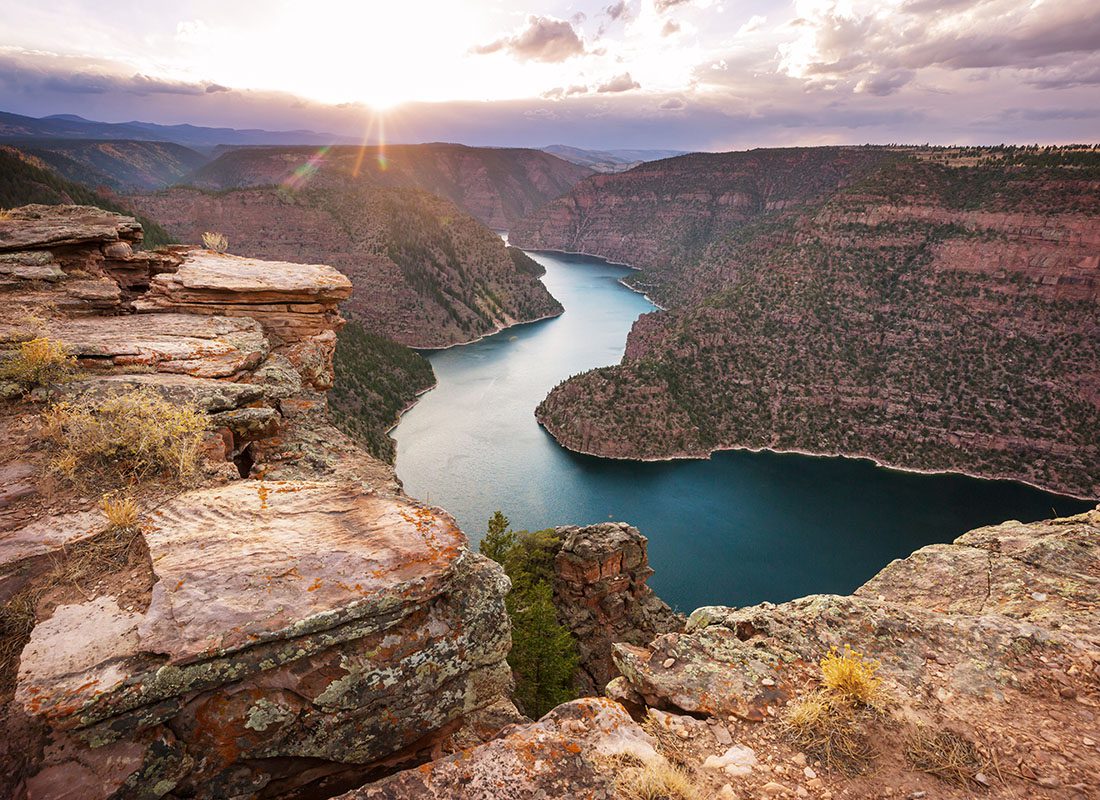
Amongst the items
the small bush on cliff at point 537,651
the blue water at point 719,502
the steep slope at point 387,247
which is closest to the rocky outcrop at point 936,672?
the small bush on cliff at point 537,651

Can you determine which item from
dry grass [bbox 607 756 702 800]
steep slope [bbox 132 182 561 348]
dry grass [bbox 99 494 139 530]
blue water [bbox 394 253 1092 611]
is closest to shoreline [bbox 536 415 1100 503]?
blue water [bbox 394 253 1092 611]

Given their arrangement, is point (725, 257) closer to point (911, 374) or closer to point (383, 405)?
point (911, 374)

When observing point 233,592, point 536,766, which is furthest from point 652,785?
point 233,592

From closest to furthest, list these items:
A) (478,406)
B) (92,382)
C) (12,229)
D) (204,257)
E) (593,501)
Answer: (92,382) < (12,229) < (204,257) < (593,501) < (478,406)

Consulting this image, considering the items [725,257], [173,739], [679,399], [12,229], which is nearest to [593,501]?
[679,399]

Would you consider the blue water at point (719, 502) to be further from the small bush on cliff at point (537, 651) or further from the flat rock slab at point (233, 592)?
the flat rock slab at point (233, 592)
